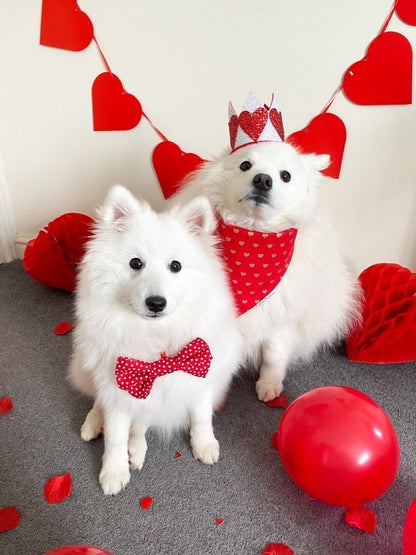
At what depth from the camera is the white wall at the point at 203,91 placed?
1.95 m

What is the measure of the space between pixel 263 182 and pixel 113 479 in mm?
1001

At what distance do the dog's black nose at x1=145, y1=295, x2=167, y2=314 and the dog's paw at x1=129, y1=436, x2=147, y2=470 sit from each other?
0.58 meters

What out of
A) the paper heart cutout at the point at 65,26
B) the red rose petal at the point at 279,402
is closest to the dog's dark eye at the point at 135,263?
the red rose petal at the point at 279,402

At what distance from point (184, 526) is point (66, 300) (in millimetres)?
1406

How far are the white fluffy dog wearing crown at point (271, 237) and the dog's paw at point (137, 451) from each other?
49 cm

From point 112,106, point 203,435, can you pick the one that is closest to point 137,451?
point 203,435

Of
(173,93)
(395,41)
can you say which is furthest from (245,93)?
(395,41)

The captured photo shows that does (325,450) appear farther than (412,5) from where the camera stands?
No

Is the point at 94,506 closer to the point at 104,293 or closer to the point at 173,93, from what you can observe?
the point at 104,293

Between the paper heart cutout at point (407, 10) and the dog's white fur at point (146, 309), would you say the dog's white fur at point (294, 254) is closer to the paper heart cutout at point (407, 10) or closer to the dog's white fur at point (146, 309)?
the dog's white fur at point (146, 309)

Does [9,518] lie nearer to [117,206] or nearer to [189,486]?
[189,486]

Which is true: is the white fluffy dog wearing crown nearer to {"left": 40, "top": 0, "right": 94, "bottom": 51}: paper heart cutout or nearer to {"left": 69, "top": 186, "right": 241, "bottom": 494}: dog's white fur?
{"left": 69, "top": 186, "right": 241, "bottom": 494}: dog's white fur

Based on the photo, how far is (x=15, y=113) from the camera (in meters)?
2.42

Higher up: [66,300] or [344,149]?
[344,149]
